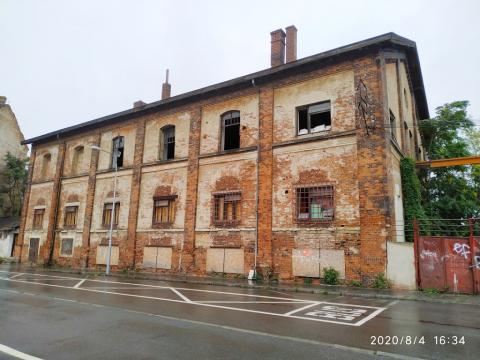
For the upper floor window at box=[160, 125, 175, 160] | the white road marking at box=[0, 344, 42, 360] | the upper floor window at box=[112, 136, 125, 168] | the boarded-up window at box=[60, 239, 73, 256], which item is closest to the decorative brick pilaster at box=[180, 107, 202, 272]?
the upper floor window at box=[160, 125, 175, 160]

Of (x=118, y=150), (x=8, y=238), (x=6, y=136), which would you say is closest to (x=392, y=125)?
(x=118, y=150)

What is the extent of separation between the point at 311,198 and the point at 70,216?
16955mm

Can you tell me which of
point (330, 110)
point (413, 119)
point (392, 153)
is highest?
point (413, 119)

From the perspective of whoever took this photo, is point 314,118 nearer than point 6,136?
Yes

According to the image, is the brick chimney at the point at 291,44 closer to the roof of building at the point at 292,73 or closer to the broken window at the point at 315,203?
the roof of building at the point at 292,73

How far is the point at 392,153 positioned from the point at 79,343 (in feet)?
41.6

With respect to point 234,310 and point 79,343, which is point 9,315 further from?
point 234,310

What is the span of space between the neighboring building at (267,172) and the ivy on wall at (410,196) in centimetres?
71

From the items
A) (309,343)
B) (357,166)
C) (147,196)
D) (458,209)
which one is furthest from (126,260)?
(458,209)

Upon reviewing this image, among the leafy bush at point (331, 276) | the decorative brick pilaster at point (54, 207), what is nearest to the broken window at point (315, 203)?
the leafy bush at point (331, 276)

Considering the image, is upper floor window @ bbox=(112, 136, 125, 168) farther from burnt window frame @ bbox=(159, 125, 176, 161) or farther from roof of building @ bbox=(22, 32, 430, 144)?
burnt window frame @ bbox=(159, 125, 176, 161)

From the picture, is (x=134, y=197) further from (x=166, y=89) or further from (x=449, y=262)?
(x=449, y=262)

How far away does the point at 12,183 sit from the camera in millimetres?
35375

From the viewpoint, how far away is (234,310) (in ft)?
27.1
